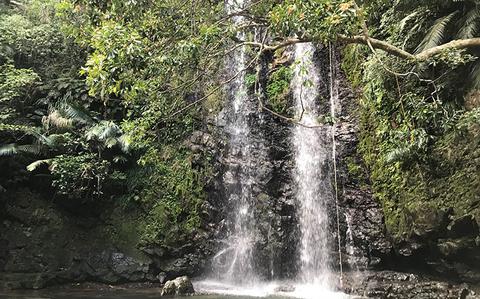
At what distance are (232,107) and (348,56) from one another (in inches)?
140

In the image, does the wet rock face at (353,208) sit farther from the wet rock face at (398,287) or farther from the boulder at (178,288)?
the boulder at (178,288)

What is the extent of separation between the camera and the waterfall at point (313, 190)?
33.6 feet

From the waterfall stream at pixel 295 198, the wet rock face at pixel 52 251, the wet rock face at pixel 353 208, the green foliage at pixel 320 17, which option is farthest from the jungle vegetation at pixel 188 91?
the waterfall stream at pixel 295 198

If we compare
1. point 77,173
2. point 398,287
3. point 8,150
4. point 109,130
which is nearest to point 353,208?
point 398,287

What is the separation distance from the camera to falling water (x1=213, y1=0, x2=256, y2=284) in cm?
1088

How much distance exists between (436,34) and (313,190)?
184 inches

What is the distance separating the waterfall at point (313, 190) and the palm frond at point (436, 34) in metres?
2.70

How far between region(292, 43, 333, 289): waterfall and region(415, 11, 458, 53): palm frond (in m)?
2.70

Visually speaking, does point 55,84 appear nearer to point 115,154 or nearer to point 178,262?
point 115,154

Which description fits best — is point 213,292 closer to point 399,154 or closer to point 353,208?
point 353,208

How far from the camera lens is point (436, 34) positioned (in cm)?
796

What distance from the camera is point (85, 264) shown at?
1066 centimetres

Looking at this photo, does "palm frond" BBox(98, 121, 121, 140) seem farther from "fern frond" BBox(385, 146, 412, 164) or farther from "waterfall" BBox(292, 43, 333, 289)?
"fern frond" BBox(385, 146, 412, 164)

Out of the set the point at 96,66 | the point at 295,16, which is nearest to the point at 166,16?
the point at 96,66
